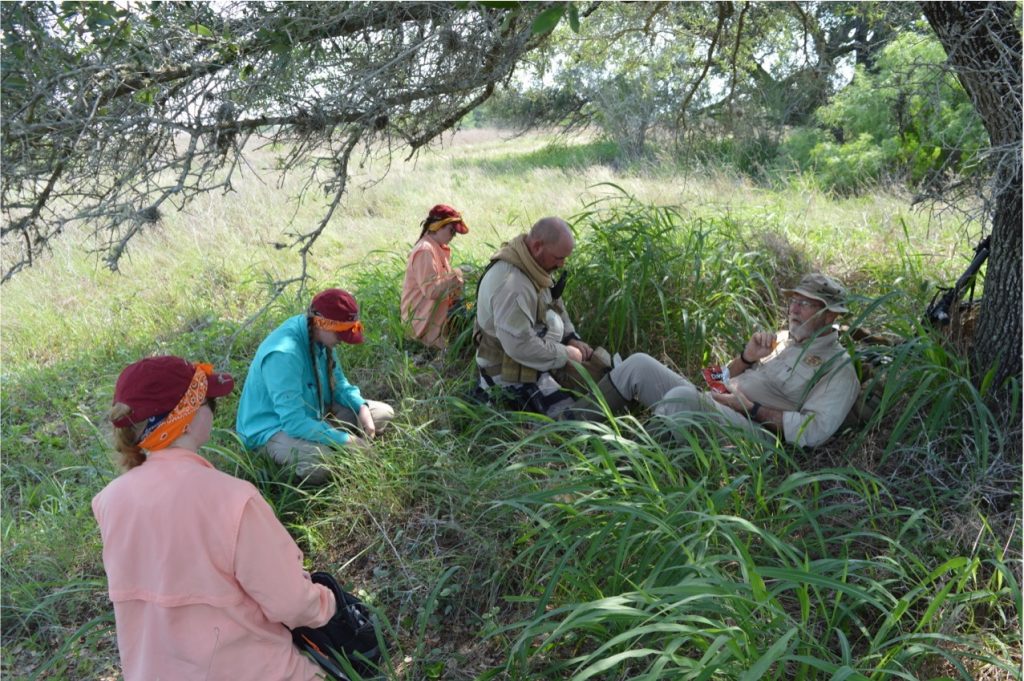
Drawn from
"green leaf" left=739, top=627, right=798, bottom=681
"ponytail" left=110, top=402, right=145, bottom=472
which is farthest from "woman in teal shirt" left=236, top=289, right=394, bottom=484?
"green leaf" left=739, top=627, right=798, bottom=681


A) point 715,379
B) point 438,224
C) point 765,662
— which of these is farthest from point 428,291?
point 765,662

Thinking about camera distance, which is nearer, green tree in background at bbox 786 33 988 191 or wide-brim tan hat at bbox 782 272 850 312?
wide-brim tan hat at bbox 782 272 850 312

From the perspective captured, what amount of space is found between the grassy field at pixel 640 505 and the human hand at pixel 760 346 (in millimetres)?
470

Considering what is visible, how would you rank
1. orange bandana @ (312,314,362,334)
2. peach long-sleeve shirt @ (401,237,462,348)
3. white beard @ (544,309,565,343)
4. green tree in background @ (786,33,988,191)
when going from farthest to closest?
green tree in background @ (786,33,988,191), peach long-sleeve shirt @ (401,237,462,348), white beard @ (544,309,565,343), orange bandana @ (312,314,362,334)

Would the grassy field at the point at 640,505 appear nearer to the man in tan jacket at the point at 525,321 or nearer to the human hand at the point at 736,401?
the man in tan jacket at the point at 525,321

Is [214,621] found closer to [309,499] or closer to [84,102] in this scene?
[309,499]

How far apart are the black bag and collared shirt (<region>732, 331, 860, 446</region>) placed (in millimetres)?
1989

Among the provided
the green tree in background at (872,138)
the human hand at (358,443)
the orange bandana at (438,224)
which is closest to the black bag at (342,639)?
the human hand at (358,443)

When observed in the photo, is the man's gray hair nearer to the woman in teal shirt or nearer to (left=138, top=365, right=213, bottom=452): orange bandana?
the woman in teal shirt

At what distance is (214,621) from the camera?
2.10 m

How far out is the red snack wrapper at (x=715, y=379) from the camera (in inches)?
158

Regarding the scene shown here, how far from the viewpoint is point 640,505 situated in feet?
8.95

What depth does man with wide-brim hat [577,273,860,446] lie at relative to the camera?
3.56 metres

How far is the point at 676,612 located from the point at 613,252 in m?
3.12
